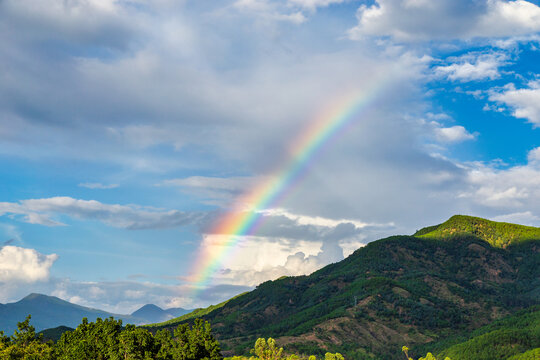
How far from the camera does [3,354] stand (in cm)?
10556

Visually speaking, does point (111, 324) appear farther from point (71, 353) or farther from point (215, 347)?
point (215, 347)

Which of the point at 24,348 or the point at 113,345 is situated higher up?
the point at 24,348

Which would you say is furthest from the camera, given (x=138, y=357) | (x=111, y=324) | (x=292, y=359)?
(x=292, y=359)

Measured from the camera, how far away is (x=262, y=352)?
378ft

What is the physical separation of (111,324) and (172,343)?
527 inches

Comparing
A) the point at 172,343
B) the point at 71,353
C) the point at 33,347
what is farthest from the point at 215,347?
the point at 33,347

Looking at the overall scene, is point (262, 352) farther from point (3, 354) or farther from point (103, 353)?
point (3, 354)

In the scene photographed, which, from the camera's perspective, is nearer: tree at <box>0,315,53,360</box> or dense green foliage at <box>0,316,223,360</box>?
dense green foliage at <box>0,316,223,360</box>

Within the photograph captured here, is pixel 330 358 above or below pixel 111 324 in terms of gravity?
below

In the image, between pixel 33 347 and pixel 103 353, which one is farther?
pixel 33 347

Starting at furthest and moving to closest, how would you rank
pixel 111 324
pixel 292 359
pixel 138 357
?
pixel 292 359 → pixel 111 324 → pixel 138 357

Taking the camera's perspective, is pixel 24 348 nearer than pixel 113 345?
No

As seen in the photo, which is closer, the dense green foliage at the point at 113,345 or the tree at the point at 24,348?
the dense green foliage at the point at 113,345

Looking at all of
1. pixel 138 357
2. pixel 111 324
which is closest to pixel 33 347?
pixel 111 324
